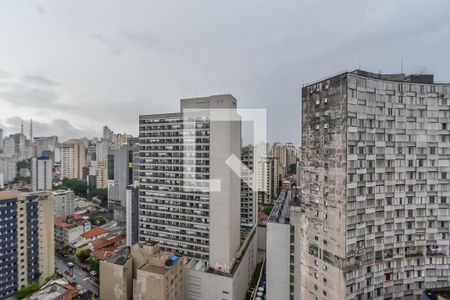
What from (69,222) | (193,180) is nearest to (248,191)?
(193,180)

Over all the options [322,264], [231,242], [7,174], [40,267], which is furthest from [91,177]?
[322,264]

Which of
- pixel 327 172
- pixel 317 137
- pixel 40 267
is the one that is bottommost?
pixel 40 267

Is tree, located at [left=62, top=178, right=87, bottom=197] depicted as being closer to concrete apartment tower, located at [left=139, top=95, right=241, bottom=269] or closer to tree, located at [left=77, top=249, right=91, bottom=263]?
tree, located at [left=77, top=249, right=91, bottom=263]

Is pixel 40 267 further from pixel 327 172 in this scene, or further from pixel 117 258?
pixel 327 172

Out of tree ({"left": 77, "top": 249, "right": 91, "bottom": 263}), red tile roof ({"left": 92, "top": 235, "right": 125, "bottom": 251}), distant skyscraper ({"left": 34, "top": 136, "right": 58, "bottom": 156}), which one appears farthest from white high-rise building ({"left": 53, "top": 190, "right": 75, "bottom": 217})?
distant skyscraper ({"left": 34, "top": 136, "right": 58, "bottom": 156})

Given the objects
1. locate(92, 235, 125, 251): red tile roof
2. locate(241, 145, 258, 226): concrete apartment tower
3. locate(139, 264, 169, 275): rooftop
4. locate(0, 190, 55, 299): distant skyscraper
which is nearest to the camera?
locate(139, 264, 169, 275): rooftop

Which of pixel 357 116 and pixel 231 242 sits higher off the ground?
pixel 357 116
